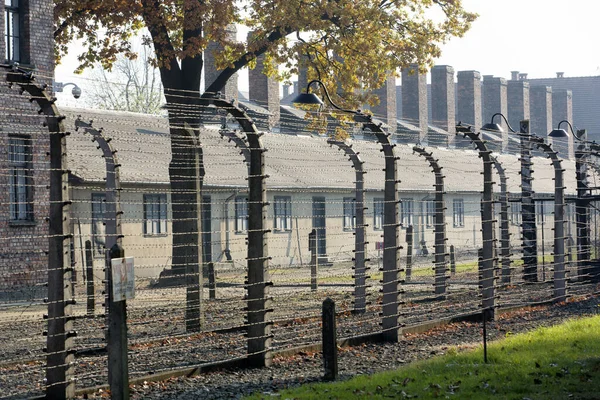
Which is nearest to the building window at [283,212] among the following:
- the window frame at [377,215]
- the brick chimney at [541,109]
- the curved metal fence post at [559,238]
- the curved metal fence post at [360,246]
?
the window frame at [377,215]

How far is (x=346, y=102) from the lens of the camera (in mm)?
28453

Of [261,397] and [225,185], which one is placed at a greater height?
[225,185]

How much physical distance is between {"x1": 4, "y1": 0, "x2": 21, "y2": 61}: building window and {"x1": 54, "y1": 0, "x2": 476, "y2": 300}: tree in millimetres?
939

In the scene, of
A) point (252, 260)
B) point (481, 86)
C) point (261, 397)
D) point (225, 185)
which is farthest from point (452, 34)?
point (481, 86)

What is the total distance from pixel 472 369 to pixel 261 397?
2.55 meters

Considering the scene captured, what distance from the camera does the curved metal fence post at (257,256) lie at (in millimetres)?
12539

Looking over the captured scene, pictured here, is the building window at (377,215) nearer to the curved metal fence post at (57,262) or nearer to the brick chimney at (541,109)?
the curved metal fence post at (57,262)

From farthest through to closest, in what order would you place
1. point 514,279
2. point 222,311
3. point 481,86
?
point 481,86, point 514,279, point 222,311

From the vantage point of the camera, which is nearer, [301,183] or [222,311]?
[222,311]

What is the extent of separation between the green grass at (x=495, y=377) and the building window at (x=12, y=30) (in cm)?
1736

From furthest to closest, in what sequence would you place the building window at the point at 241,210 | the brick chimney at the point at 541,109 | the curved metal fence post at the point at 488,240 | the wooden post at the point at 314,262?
the brick chimney at the point at 541,109, the building window at the point at 241,210, the wooden post at the point at 314,262, the curved metal fence post at the point at 488,240

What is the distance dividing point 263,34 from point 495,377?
16184mm

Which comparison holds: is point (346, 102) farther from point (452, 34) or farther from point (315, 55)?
point (452, 34)

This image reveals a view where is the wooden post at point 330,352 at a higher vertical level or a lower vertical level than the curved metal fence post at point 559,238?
lower
